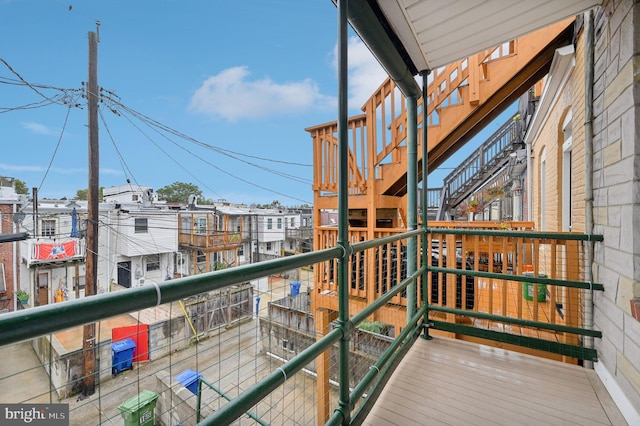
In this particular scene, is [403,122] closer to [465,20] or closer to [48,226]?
[465,20]

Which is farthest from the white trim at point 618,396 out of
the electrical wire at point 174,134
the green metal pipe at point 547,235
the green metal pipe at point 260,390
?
the electrical wire at point 174,134

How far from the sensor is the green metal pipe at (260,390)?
2.51 feet

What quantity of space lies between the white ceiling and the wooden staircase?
1.61 metres

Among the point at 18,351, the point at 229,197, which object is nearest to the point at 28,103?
the point at 18,351

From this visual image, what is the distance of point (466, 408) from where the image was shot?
5.26 feet

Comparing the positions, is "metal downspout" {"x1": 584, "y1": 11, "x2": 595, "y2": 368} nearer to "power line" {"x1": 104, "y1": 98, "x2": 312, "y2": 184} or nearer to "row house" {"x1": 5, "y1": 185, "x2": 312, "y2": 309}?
"power line" {"x1": 104, "y1": 98, "x2": 312, "y2": 184}

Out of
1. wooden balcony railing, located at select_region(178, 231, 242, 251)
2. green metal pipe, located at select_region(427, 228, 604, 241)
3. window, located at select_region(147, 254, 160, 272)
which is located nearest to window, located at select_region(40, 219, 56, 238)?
window, located at select_region(147, 254, 160, 272)

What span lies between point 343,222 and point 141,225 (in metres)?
11.7

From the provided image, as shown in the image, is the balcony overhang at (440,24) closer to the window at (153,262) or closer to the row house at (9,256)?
the row house at (9,256)

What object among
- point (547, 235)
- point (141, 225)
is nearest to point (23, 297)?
point (141, 225)

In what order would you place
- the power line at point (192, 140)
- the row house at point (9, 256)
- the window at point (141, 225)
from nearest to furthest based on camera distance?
the power line at point (192, 140) < the row house at point (9, 256) < the window at point (141, 225)

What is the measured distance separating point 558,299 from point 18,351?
9.54m

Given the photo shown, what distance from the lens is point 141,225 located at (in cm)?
1081

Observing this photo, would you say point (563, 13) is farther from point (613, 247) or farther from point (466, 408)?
point (466, 408)
